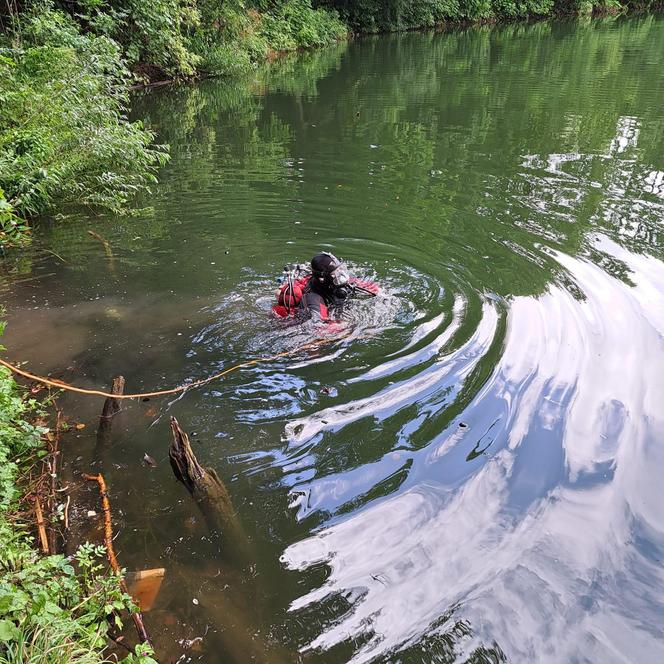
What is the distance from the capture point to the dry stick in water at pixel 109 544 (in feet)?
8.29

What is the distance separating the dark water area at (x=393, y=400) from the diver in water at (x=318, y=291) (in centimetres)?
22

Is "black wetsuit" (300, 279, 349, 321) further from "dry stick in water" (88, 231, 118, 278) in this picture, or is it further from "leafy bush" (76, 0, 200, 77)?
"leafy bush" (76, 0, 200, 77)

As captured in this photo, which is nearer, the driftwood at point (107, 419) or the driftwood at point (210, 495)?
the driftwood at point (210, 495)

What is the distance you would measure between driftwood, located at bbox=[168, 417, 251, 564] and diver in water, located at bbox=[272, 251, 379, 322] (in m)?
2.36

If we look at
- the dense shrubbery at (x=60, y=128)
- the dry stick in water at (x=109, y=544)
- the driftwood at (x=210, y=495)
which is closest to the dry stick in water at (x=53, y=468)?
the dry stick in water at (x=109, y=544)

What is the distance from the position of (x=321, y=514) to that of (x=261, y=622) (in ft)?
2.58

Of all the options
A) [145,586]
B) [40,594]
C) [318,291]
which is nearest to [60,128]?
[318,291]

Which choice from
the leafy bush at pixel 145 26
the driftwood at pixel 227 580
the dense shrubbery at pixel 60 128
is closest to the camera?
the driftwood at pixel 227 580

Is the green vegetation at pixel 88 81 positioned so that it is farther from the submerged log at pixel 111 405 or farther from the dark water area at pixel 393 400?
the submerged log at pixel 111 405

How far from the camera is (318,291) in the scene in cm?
565

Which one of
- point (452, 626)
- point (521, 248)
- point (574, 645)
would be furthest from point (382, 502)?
point (521, 248)

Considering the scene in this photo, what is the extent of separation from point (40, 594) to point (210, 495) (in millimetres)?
1191

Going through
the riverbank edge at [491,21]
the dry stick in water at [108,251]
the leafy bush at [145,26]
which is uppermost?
the riverbank edge at [491,21]

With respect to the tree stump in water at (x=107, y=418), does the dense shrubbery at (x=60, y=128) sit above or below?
above
